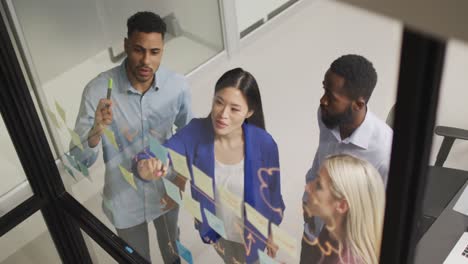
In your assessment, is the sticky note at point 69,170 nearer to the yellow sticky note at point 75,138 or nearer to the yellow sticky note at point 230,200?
the yellow sticky note at point 75,138

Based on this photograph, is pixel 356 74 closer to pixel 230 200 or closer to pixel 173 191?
pixel 230 200

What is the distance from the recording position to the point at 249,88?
1.22 metres

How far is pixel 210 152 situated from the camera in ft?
4.86

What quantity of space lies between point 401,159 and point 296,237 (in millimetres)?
495

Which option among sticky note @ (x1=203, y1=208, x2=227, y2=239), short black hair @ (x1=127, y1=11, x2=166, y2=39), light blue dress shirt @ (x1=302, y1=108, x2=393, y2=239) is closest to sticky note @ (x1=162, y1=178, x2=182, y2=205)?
sticky note @ (x1=203, y1=208, x2=227, y2=239)

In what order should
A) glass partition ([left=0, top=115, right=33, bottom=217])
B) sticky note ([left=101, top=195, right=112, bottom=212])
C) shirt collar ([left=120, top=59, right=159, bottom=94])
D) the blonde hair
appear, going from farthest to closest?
glass partition ([left=0, top=115, right=33, bottom=217])
sticky note ([left=101, top=195, right=112, bottom=212])
shirt collar ([left=120, top=59, right=159, bottom=94])
the blonde hair

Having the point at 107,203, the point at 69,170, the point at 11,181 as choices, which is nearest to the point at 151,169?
the point at 107,203

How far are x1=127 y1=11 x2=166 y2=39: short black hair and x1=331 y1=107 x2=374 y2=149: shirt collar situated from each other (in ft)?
1.90

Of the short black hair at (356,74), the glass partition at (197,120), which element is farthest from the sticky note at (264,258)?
the short black hair at (356,74)

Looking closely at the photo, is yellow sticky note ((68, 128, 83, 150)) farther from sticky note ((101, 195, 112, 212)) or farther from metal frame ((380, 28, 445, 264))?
metal frame ((380, 28, 445, 264))

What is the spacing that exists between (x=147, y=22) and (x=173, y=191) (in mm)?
558

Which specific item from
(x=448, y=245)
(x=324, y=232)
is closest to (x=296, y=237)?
(x=324, y=232)

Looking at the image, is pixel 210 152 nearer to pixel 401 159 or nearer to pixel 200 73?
pixel 200 73

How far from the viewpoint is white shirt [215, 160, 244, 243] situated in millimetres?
1443
